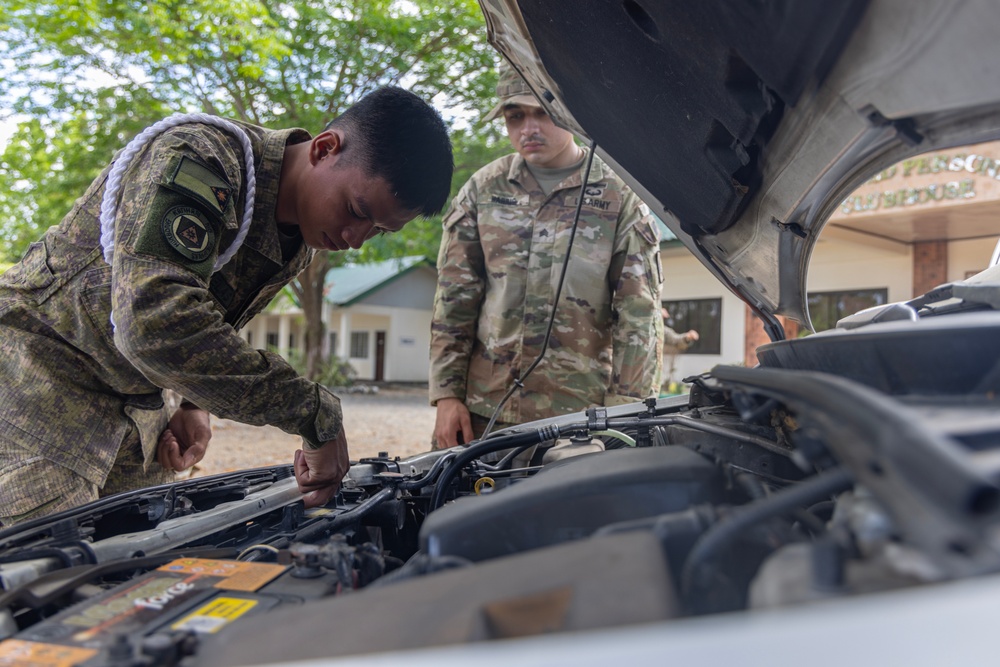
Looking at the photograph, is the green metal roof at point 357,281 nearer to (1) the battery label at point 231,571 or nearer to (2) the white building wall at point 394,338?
(2) the white building wall at point 394,338

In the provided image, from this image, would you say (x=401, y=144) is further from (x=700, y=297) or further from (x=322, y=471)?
(x=700, y=297)

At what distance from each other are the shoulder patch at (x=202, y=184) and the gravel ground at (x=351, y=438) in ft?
13.3

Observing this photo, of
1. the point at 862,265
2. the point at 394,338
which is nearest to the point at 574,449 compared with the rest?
the point at 862,265

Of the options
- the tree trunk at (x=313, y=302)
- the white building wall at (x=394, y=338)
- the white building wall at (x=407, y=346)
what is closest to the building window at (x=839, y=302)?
the tree trunk at (x=313, y=302)

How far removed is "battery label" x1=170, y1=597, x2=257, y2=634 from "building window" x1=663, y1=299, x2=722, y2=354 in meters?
11.3

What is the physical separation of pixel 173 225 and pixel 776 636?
1381 mm

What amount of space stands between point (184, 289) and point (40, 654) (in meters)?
0.80

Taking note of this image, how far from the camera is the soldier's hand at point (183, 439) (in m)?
2.26

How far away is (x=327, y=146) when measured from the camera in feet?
6.03

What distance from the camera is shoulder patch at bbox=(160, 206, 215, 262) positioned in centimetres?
147

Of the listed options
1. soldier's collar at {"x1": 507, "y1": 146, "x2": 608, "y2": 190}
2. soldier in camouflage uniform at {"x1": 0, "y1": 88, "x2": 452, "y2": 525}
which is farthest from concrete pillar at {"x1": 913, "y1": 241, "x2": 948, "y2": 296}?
soldier in camouflage uniform at {"x1": 0, "y1": 88, "x2": 452, "y2": 525}

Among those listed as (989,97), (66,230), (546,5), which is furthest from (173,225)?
(989,97)

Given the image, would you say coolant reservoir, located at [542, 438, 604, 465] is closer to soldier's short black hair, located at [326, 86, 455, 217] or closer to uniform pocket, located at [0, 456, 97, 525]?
soldier's short black hair, located at [326, 86, 455, 217]

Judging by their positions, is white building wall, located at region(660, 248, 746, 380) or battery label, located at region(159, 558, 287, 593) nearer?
battery label, located at region(159, 558, 287, 593)
